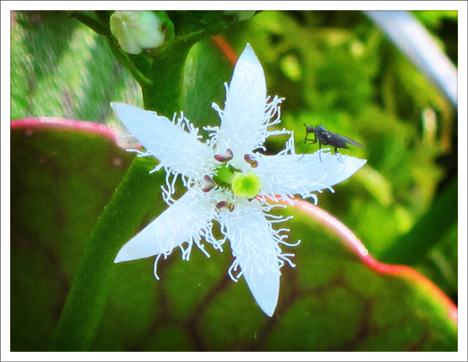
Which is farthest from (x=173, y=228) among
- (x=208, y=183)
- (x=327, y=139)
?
(x=327, y=139)

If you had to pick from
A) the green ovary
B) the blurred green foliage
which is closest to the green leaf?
the blurred green foliage

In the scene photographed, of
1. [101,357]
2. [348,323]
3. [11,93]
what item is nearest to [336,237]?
[348,323]

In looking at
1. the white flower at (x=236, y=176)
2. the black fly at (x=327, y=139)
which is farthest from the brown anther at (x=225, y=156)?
the black fly at (x=327, y=139)

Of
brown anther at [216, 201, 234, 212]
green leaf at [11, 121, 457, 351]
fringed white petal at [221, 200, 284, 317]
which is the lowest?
green leaf at [11, 121, 457, 351]

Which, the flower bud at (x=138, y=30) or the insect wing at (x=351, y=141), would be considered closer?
the flower bud at (x=138, y=30)

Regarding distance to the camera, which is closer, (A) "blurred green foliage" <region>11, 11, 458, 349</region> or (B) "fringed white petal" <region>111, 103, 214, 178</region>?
(B) "fringed white petal" <region>111, 103, 214, 178</region>

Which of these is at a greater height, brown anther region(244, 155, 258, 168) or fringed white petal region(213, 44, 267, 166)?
fringed white petal region(213, 44, 267, 166)

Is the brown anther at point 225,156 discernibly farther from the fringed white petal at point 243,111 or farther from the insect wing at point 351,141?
the insect wing at point 351,141

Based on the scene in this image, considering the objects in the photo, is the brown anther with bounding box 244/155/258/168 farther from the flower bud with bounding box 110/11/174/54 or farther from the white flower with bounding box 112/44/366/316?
the flower bud with bounding box 110/11/174/54
